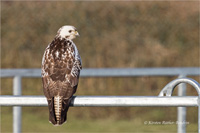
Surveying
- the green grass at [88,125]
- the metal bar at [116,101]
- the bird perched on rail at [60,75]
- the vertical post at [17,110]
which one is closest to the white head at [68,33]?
the bird perched on rail at [60,75]

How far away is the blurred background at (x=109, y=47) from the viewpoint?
38.6ft

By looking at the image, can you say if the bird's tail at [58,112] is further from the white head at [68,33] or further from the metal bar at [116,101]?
the white head at [68,33]

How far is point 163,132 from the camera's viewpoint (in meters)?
10.3

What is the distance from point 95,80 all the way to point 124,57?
1.54 m

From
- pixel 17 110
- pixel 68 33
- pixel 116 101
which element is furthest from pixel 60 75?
pixel 17 110

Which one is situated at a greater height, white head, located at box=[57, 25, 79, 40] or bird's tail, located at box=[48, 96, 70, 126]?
white head, located at box=[57, 25, 79, 40]

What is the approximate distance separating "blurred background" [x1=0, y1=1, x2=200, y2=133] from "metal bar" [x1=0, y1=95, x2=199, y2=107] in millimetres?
6204

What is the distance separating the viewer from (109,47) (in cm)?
1555

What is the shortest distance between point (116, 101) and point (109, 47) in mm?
11754

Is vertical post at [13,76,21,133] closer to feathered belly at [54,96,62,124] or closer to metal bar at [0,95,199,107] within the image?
feathered belly at [54,96,62,124]

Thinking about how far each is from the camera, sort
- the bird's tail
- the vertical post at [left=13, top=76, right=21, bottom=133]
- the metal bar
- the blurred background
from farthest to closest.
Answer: the blurred background, the vertical post at [left=13, top=76, right=21, bottom=133], the bird's tail, the metal bar

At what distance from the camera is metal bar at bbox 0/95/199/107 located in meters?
3.71

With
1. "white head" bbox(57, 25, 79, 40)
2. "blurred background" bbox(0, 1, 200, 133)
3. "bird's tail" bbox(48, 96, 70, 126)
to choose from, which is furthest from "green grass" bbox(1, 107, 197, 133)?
"bird's tail" bbox(48, 96, 70, 126)

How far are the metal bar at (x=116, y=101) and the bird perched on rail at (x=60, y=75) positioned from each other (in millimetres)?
879
